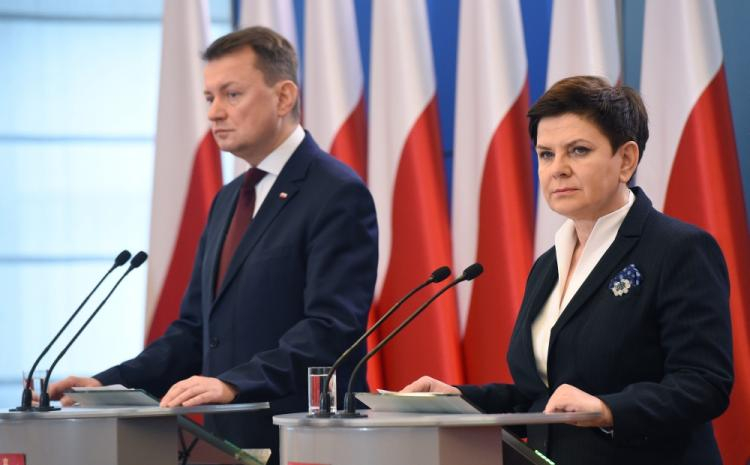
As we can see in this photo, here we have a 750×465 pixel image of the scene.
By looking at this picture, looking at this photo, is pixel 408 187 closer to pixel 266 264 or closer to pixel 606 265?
pixel 266 264

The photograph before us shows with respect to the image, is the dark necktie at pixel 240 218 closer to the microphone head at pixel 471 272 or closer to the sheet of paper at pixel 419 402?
the microphone head at pixel 471 272

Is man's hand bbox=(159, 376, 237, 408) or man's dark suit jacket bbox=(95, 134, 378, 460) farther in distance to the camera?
man's dark suit jacket bbox=(95, 134, 378, 460)

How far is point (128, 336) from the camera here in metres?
5.17

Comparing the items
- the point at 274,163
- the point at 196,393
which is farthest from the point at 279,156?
the point at 196,393

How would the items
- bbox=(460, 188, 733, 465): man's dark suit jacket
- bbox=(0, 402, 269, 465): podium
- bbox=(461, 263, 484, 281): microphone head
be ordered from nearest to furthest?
bbox=(460, 188, 733, 465): man's dark suit jacket, bbox=(461, 263, 484, 281): microphone head, bbox=(0, 402, 269, 465): podium

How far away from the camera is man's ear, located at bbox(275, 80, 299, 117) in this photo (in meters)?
3.38

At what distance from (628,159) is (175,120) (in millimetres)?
2644

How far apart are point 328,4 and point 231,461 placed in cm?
255

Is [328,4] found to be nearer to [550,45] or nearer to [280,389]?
[550,45]

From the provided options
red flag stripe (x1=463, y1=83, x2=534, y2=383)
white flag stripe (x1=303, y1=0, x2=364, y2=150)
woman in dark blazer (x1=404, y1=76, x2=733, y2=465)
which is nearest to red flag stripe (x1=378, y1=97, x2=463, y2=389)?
red flag stripe (x1=463, y1=83, x2=534, y2=383)

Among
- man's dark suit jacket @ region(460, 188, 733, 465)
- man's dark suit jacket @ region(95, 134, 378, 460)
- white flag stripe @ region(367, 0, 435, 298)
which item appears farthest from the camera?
white flag stripe @ region(367, 0, 435, 298)

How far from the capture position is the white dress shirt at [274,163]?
10.9 ft

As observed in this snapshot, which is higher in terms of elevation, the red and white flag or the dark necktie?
the red and white flag

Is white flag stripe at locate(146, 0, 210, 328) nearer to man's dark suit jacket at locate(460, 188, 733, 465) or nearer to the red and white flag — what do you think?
the red and white flag
